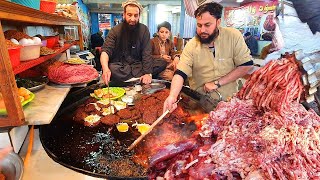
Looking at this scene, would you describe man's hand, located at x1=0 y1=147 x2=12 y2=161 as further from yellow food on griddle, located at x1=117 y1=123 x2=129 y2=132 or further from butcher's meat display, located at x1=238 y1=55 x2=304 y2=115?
butcher's meat display, located at x1=238 y1=55 x2=304 y2=115

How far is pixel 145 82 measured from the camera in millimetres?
3572

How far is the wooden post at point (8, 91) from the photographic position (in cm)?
136

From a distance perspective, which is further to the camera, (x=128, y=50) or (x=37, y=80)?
(x=128, y=50)

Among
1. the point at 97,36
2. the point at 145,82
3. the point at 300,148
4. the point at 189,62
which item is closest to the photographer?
the point at 300,148

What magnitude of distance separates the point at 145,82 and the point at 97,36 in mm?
9879

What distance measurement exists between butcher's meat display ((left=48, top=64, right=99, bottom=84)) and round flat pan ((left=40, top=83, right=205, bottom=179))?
68cm

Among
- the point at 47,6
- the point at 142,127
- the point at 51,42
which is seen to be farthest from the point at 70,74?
the point at 142,127

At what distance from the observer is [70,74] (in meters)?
3.18

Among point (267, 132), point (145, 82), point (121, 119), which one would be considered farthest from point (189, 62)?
point (267, 132)

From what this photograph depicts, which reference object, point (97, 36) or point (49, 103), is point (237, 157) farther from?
point (97, 36)

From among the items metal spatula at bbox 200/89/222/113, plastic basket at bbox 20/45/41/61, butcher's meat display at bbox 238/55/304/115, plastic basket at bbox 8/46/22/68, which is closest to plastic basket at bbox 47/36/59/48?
plastic basket at bbox 20/45/41/61

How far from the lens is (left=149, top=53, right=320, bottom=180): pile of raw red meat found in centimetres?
72

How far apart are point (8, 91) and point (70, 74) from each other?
5.88 feet

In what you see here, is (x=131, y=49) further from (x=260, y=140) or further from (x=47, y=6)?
(x=260, y=140)
